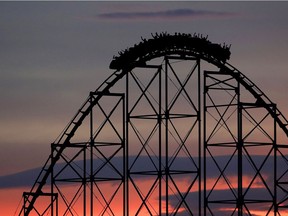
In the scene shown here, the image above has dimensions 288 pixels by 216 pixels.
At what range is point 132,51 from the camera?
224ft

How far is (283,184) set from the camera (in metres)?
70.9

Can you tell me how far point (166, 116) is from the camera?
6938 centimetres

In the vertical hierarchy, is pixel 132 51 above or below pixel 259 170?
above

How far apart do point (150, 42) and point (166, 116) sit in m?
3.45

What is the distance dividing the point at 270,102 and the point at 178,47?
457cm

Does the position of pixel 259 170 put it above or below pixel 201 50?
below

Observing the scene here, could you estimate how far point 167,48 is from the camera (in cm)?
6812

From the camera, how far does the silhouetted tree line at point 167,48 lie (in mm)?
68000

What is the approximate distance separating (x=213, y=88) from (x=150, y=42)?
3.91 metres

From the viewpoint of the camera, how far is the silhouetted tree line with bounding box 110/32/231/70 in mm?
68000

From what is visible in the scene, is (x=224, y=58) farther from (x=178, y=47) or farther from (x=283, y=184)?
(x=283, y=184)

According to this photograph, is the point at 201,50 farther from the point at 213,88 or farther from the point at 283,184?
the point at 283,184

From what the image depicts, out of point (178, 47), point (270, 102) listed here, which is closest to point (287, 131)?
point (270, 102)

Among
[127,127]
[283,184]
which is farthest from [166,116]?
[283,184]
